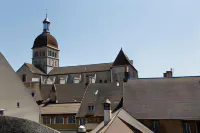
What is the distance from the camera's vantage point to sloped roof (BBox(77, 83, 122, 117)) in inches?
1062

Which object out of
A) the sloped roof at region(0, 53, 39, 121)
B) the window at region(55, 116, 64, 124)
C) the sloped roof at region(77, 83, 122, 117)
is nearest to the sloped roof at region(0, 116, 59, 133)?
the sloped roof at region(0, 53, 39, 121)

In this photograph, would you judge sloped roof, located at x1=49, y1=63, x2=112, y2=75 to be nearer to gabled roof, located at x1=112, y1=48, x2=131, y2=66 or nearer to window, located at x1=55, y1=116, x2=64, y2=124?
gabled roof, located at x1=112, y1=48, x2=131, y2=66

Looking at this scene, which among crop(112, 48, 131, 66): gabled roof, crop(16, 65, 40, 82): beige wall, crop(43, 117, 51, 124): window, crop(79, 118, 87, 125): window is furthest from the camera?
crop(16, 65, 40, 82): beige wall

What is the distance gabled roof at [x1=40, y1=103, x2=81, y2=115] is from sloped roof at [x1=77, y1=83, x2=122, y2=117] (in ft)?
14.2

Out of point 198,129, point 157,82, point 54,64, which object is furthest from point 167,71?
point 54,64

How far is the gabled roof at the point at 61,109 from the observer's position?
32631 millimetres

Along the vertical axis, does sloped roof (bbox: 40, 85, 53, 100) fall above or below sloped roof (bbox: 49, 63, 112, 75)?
below

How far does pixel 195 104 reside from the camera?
64.3 ft

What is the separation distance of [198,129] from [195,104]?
87.8 inches

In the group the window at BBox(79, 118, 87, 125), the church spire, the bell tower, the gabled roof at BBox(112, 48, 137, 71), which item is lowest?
the window at BBox(79, 118, 87, 125)

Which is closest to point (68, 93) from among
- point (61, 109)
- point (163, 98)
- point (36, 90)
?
point (61, 109)

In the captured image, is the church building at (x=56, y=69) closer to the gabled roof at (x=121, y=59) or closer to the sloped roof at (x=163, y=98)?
the gabled roof at (x=121, y=59)

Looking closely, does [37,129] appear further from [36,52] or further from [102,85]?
[36,52]

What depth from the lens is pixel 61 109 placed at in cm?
3378
